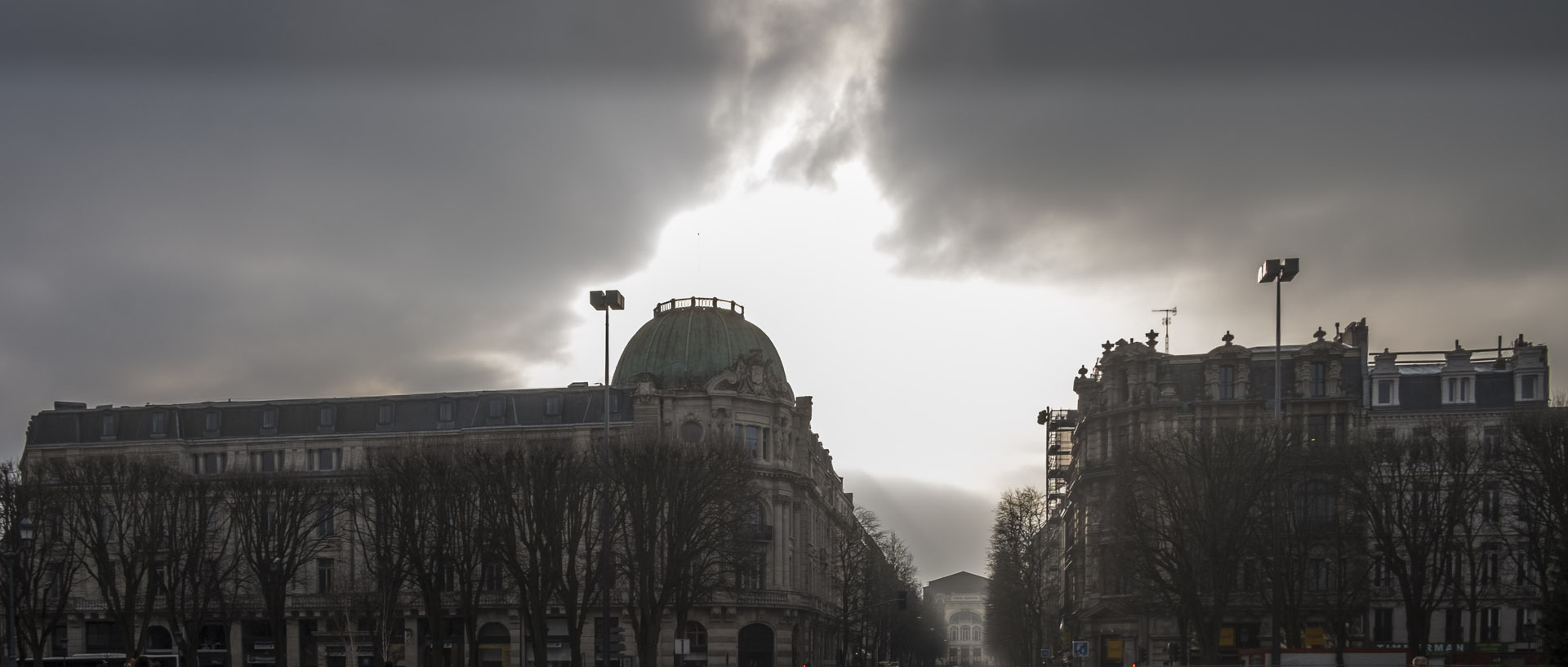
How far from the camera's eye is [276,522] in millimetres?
77125

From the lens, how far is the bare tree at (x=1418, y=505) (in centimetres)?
6547

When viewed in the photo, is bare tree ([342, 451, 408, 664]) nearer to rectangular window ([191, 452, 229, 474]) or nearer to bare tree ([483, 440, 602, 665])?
bare tree ([483, 440, 602, 665])

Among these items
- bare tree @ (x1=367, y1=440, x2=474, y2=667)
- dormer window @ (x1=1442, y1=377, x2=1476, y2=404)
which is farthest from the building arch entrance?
dormer window @ (x1=1442, y1=377, x2=1476, y2=404)

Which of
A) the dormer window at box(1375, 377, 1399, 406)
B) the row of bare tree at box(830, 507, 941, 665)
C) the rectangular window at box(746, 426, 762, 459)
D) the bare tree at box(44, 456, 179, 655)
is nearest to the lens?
the bare tree at box(44, 456, 179, 655)

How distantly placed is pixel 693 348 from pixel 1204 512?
147ft

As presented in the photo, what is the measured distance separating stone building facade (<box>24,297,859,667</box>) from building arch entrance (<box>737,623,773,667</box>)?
9 centimetres

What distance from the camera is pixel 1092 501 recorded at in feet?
325

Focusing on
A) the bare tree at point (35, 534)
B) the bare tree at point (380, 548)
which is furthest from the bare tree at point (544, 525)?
the bare tree at point (35, 534)

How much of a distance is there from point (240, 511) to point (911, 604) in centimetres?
10106

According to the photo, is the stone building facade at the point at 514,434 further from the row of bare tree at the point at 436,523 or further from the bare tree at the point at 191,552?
the bare tree at the point at 191,552

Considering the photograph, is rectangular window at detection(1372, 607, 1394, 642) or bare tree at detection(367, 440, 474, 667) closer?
bare tree at detection(367, 440, 474, 667)

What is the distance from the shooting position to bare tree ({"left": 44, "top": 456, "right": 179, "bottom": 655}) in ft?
239

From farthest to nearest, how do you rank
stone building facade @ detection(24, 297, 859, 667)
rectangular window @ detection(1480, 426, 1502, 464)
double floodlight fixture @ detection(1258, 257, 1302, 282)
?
stone building facade @ detection(24, 297, 859, 667) → rectangular window @ detection(1480, 426, 1502, 464) → double floodlight fixture @ detection(1258, 257, 1302, 282)

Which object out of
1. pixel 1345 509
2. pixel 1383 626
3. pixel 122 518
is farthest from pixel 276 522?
pixel 1383 626
